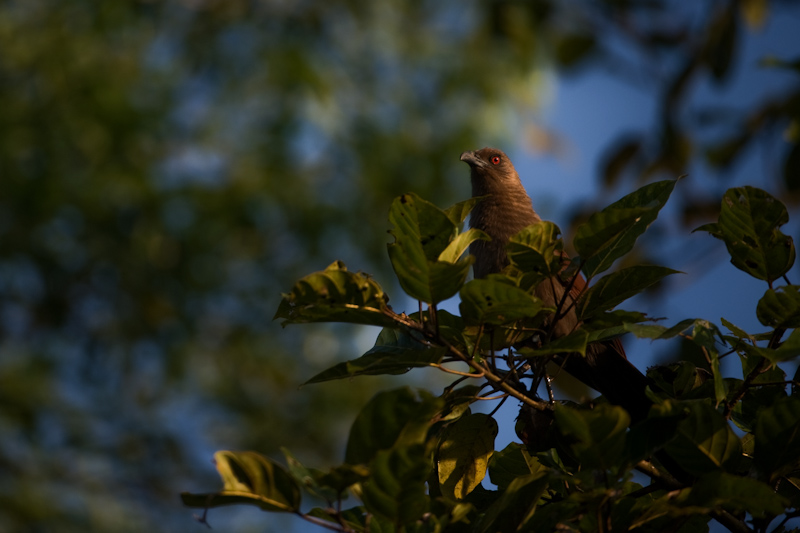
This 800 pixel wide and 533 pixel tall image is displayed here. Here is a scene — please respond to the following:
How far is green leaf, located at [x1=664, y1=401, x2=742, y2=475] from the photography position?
4.75 feet

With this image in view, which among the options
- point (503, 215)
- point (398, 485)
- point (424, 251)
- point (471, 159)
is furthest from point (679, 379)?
point (471, 159)

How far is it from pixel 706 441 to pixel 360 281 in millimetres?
725

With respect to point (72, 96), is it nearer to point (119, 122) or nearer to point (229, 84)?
point (119, 122)

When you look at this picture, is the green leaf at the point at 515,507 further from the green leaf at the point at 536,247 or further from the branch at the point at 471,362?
the green leaf at the point at 536,247

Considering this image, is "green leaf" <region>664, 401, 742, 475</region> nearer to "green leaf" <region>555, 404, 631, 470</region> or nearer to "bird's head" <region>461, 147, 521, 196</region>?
"green leaf" <region>555, 404, 631, 470</region>

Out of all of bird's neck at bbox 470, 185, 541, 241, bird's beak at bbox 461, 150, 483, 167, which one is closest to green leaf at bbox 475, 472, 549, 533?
bird's neck at bbox 470, 185, 541, 241

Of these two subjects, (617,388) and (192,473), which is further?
(192,473)

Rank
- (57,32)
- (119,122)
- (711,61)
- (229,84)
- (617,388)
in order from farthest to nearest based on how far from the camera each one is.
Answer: (229,84) < (57,32) < (119,122) < (711,61) < (617,388)

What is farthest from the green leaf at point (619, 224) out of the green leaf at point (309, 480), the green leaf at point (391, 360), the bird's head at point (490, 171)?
the bird's head at point (490, 171)

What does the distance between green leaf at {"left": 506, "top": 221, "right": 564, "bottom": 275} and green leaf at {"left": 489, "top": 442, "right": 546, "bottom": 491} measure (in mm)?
553

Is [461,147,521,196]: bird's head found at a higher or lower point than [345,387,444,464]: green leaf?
higher

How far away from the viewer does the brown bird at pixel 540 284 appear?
254 centimetres

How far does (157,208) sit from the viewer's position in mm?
10688

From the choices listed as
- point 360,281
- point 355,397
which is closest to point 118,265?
point 355,397
